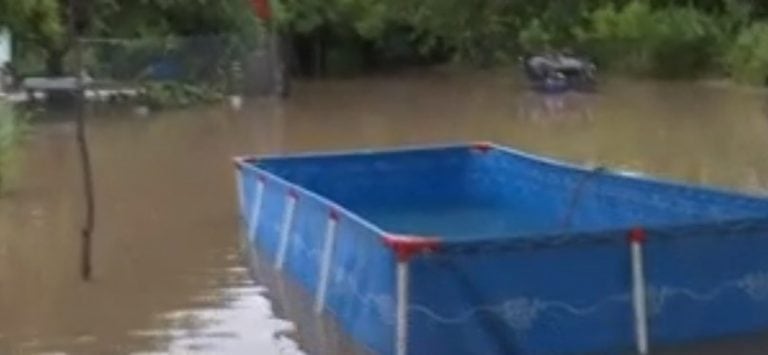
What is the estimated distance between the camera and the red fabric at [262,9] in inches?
1356

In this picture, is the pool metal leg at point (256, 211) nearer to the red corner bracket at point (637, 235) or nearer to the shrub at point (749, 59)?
the red corner bracket at point (637, 235)

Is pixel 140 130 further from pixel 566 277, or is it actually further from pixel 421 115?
pixel 566 277

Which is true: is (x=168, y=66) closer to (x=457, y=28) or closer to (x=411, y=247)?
(x=457, y=28)

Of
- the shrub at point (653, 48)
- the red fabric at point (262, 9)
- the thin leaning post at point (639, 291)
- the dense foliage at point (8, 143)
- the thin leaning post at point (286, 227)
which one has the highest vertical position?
the thin leaning post at point (639, 291)

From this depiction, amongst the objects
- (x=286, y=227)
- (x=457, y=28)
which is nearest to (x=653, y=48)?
(x=457, y=28)

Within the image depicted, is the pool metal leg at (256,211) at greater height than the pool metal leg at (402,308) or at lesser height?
lesser

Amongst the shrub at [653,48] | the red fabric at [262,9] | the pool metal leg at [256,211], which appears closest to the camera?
the pool metal leg at [256,211]

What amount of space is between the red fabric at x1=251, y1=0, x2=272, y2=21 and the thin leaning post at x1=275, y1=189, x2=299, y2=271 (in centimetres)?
2204

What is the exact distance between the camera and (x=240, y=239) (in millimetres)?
15117

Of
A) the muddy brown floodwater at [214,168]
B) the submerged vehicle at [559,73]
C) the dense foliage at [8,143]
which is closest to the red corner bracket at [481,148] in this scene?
the muddy brown floodwater at [214,168]

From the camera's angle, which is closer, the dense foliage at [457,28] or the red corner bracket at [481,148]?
the dense foliage at [457,28]

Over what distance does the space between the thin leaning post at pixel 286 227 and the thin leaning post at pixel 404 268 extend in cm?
309

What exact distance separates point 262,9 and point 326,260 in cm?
2452

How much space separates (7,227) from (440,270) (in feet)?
26.4
